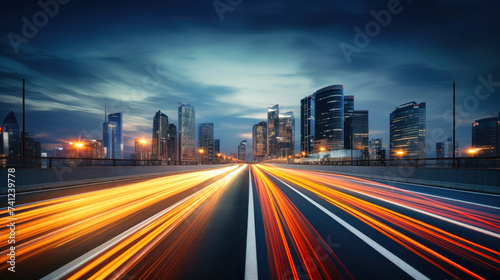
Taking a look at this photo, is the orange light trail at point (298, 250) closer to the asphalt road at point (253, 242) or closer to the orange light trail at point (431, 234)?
the asphalt road at point (253, 242)

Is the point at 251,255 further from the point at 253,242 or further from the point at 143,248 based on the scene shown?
the point at 143,248

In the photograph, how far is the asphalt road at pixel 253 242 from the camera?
3.90m

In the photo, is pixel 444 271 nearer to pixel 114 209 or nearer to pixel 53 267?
pixel 53 267

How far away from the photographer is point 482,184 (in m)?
13.0

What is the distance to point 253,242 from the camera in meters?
5.27

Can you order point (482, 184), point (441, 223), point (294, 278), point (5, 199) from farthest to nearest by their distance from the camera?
1. point (482, 184)
2. point (5, 199)
3. point (441, 223)
4. point (294, 278)

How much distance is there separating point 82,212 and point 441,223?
999 centimetres

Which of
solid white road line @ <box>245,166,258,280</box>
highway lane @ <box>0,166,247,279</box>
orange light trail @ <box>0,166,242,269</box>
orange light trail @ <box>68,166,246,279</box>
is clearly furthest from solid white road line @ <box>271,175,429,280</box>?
orange light trail @ <box>0,166,242,269</box>

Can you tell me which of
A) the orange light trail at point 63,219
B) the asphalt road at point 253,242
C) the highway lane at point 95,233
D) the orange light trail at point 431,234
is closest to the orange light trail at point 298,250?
the asphalt road at point 253,242

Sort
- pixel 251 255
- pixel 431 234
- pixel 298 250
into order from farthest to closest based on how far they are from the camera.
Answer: pixel 431 234 < pixel 298 250 < pixel 251 255

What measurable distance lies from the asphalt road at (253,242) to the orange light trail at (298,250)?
0.02 metres

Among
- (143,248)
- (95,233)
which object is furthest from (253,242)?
(95,233)

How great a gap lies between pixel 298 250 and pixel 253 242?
939 mm

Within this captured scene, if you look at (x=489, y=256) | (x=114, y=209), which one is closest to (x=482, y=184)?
(x=489, y=256)
